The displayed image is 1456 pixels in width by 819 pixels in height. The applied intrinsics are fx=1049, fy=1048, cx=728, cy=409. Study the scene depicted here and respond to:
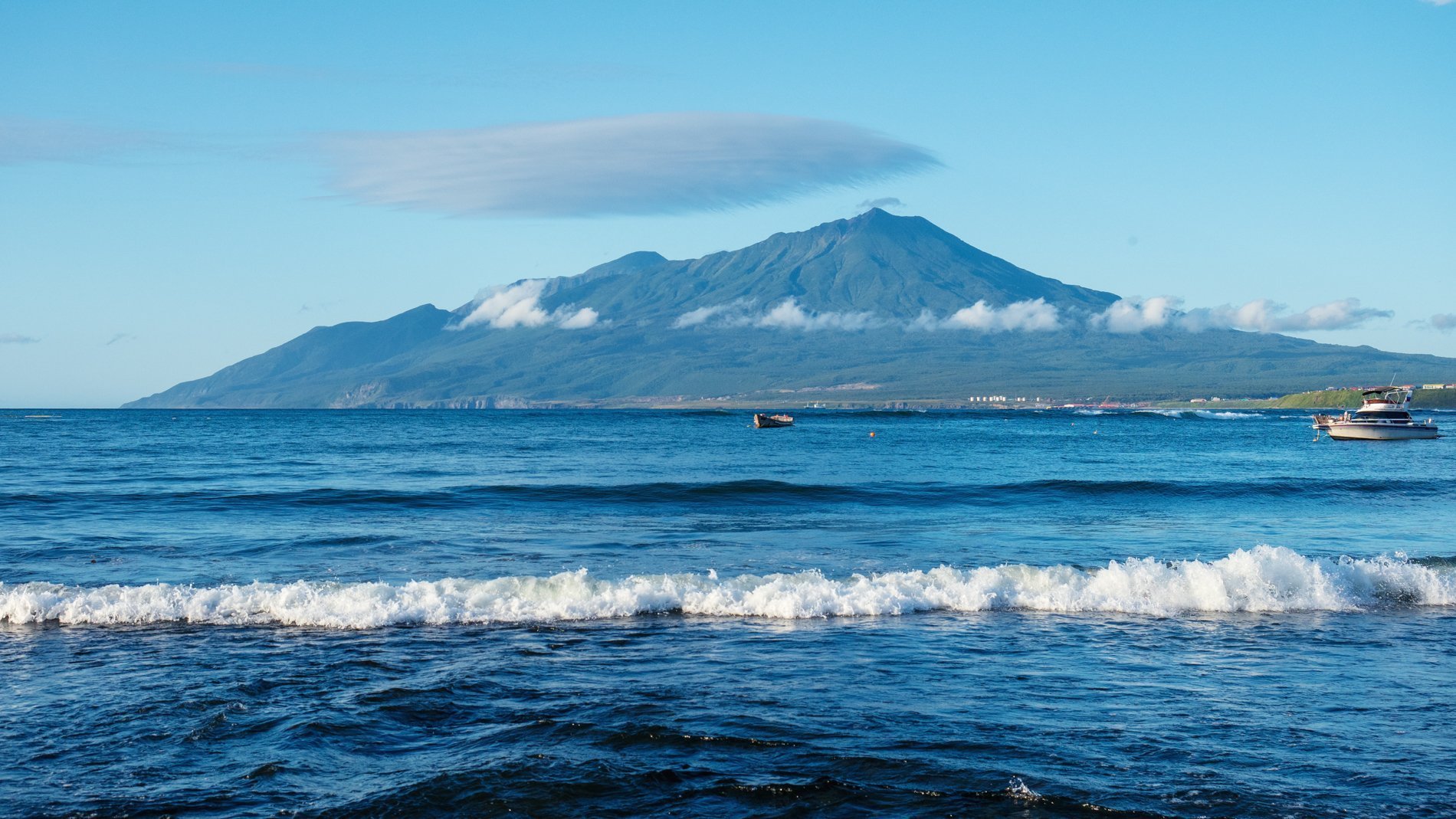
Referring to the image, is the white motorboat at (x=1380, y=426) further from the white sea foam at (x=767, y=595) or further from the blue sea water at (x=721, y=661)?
the white sea foam at (x=767, y=595)

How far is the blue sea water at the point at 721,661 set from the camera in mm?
10281

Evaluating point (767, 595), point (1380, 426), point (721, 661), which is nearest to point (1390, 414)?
Result: point (1380, 426)

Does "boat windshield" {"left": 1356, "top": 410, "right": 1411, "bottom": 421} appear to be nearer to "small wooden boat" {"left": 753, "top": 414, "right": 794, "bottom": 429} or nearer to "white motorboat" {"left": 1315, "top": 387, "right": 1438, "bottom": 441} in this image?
"white motorboat" {"left": 1315, "top": 387, "right": 1438, "bottom": 441}

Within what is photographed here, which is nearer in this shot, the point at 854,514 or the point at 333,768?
the point at 333,768

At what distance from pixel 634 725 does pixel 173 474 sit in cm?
4497

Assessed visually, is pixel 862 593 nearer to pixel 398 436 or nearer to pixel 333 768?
pixel 333 768

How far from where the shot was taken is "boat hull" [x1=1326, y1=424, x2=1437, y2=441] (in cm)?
9406

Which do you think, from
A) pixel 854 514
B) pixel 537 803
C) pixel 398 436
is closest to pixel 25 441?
pixel 398 436

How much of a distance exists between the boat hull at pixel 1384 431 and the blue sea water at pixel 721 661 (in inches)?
2659

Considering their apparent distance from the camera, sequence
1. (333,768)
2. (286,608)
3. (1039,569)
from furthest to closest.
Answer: (1039,569) < (286,608) < (333,768)

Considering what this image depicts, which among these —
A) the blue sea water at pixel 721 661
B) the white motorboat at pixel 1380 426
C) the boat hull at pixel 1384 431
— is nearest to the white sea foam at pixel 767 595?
the blue sea water at pixel 721 661

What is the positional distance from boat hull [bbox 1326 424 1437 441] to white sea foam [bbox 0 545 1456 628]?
85.2 meters

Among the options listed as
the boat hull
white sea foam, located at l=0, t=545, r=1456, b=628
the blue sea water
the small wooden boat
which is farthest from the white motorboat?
white sea foam, located at l=0, t=545, r=1456, b=628

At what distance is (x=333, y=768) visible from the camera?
1071 centimetres
